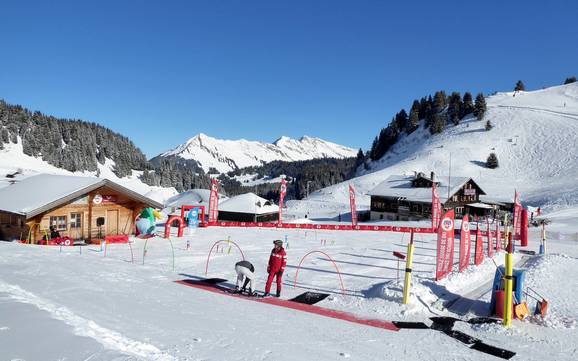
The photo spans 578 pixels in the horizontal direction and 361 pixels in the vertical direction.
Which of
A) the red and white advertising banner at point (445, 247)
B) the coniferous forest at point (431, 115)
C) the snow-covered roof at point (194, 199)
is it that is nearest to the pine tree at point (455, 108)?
the coniferous forest at point (431, 115)

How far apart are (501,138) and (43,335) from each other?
119m

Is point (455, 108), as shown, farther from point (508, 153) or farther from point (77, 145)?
point (77, 145)

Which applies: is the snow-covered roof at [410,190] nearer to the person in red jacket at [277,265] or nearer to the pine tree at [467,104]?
the person in red jacket at [277,265]

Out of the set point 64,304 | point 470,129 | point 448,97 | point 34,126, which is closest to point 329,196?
point 470,129

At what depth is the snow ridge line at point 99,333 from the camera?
17.8 ft

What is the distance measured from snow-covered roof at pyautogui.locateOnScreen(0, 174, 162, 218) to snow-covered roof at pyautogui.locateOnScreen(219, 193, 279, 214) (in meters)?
30.7

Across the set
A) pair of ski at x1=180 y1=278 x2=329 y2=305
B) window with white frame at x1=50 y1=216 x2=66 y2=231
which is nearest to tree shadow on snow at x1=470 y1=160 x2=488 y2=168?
window with white frame at x1=50 y1=216 x2=66 y2=231

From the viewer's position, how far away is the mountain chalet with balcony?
187 ft

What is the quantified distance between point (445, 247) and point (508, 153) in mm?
99211

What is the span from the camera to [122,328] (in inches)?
259

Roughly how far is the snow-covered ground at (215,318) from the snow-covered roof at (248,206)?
41506 mm

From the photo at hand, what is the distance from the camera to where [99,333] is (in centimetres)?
607

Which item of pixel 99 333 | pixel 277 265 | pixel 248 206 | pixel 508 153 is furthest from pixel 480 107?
pixel 99 333

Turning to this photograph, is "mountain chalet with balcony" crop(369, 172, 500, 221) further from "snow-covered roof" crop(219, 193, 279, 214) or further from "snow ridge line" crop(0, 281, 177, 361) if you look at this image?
"snow ridge line" crop(0, 281, 177, 361)
